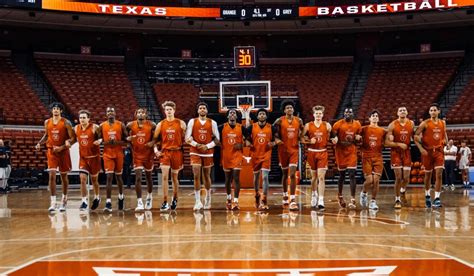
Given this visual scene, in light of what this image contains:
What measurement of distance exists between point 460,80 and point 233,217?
797 inches

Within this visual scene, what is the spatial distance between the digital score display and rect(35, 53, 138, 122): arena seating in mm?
6112

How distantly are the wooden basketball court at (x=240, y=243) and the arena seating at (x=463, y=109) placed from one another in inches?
532

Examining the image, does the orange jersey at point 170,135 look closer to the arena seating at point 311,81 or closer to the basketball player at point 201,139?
the basketball player at point 201,139

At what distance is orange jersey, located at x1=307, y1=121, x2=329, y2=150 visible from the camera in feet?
30.9

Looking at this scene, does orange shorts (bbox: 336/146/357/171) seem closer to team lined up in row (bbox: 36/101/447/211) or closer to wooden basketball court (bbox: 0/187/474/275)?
team lined up in row (bbox: 36/101/447/211)

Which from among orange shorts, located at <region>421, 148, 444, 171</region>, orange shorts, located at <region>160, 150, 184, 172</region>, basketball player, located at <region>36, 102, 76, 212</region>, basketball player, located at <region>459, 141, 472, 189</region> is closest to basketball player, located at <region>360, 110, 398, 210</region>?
orange shorts, located at <region>421, 148, 444, 171</region>

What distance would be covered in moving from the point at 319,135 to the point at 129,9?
644 inches

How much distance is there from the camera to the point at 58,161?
31.4ft

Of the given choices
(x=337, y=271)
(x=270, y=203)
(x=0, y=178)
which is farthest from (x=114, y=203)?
(x=337, y=271)

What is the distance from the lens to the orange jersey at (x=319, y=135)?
9.42 m

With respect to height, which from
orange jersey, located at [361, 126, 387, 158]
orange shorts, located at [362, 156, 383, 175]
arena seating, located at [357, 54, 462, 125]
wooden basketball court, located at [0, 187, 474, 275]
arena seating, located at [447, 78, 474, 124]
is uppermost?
arena seating, located at [357, 54, 462, 125]

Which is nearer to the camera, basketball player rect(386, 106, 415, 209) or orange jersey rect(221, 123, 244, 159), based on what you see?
orange jersey rect(221, 123, 244, 159)

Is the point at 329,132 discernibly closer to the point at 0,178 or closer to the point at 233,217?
the point at 233,217

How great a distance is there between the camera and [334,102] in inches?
987
